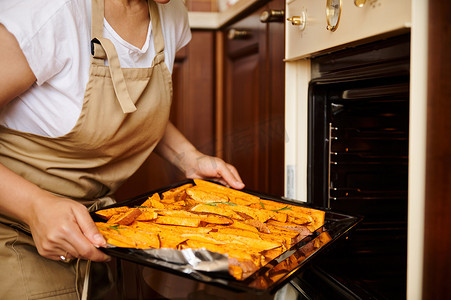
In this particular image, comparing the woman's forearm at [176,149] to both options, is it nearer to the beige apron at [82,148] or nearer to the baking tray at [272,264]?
the beige apron at [82,148]

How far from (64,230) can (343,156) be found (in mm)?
670

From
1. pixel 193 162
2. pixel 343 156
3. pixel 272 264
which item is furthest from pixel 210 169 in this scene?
pixel 272 264

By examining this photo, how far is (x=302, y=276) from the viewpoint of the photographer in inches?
40.8

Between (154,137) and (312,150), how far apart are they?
41 centimetres

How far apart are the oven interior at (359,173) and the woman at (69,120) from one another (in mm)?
260

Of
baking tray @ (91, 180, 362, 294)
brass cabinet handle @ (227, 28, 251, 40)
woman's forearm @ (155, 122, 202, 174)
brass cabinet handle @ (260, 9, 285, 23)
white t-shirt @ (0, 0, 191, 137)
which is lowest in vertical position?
baking tray @ (91, 180, 362, 294)

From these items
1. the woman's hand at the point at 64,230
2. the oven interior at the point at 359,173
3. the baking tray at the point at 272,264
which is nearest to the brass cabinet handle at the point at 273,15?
the oven interior at the point at 359,173

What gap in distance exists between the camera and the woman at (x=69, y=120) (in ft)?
2.80

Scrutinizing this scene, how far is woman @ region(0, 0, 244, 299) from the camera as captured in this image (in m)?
0.85

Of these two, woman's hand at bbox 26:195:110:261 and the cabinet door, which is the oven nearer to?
the cabinet door

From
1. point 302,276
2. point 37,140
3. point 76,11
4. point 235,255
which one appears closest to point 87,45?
point 76,11

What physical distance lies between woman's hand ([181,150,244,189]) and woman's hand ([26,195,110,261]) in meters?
0.49

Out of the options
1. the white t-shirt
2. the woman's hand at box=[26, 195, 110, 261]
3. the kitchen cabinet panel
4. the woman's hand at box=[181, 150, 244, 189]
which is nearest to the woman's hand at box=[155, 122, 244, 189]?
the woman's hand at box=[181, 150, 244, 189]

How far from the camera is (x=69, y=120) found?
999 mm
